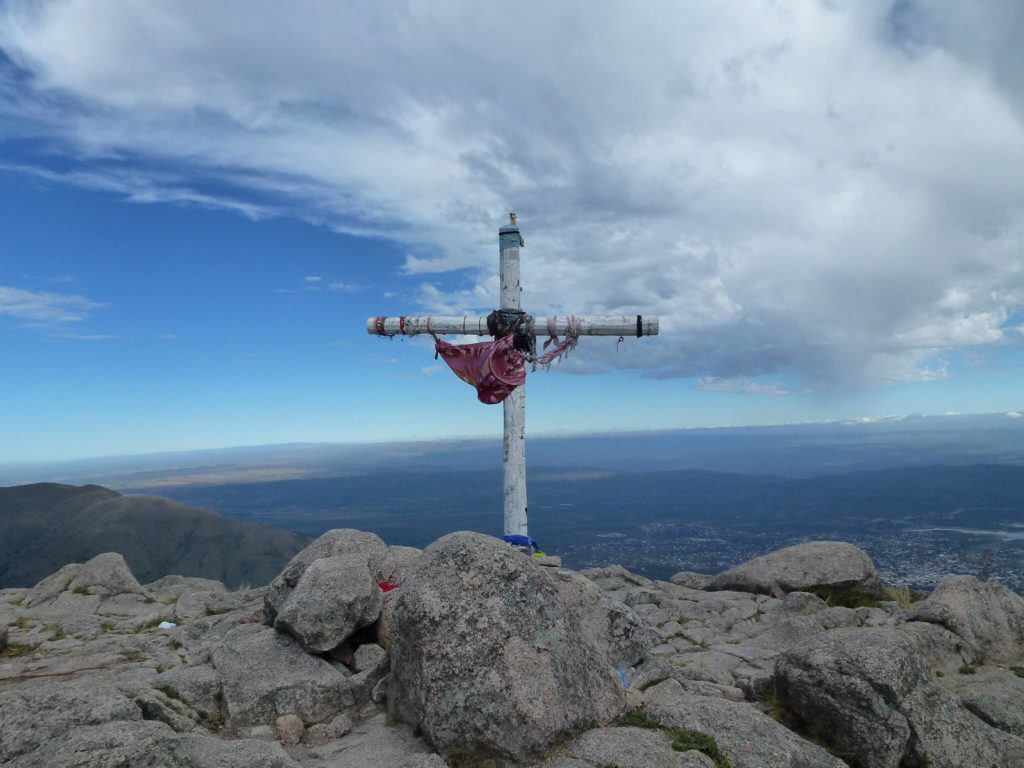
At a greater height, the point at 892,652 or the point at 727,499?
the point at 892,652

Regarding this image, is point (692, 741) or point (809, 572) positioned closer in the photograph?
point (692, 741)

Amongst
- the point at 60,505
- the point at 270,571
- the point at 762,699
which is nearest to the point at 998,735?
the point at 762,699

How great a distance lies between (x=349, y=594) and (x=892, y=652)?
23.2 ft

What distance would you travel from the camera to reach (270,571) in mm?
44500

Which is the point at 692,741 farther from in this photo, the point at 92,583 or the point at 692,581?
the point at 92,583

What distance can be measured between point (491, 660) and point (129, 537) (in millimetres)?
47901

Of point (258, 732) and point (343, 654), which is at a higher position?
point (343, 654)

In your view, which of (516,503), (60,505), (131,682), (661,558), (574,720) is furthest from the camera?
(661,558)

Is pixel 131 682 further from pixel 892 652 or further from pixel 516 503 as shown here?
pixel 892 652

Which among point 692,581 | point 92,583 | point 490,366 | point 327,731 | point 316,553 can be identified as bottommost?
point 692,581

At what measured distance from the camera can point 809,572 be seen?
13703mm

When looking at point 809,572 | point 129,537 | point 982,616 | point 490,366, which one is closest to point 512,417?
point 490,366

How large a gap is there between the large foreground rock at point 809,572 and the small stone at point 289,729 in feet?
35.0

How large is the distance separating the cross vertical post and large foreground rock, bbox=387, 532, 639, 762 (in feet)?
21.1
